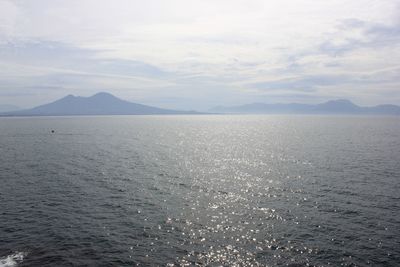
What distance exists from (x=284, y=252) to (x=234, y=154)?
92.9m

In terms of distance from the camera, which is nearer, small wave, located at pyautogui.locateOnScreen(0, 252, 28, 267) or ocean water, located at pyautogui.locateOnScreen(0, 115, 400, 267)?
small wave, located at pyautogui.locateOnScreen(0, 252, 28, 267)

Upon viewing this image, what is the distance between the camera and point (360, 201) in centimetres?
6247

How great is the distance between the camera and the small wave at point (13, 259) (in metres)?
39.5

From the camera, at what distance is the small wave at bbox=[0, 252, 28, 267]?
130 feet

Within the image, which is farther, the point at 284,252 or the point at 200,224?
the point at 200,224

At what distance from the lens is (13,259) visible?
40.8 m

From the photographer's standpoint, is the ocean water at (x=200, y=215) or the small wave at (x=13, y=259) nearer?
the small wave at (x=13, y=259)

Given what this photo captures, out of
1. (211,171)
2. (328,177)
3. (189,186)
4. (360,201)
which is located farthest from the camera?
(211,171)

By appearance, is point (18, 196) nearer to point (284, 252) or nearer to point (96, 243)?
point (96, 243)

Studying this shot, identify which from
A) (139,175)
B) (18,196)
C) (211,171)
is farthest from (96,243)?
(211,171)

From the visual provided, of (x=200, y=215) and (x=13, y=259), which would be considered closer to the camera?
(x=13, y=259)

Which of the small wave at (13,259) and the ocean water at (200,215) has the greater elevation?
the ocean water at (200,215)

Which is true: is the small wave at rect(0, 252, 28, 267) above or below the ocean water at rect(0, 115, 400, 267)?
below

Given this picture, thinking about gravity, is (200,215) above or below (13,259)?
above
